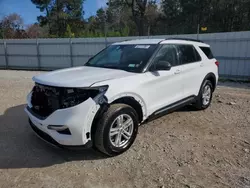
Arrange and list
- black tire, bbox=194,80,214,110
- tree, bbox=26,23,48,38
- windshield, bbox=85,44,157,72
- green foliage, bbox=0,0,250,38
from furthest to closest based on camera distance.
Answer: tree, bbox=26,23,48,38 < green foliage, bbox=0,0,250,38 < black tire, bbox=194,80,214,110 < windshield, bbox=85,44,157,72

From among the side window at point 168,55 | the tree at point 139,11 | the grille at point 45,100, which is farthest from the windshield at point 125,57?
the tree at point 139,11

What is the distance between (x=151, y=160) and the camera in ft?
11.0

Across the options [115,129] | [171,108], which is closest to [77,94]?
[115,129]

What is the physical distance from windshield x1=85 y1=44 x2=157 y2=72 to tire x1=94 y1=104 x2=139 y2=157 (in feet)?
2.60

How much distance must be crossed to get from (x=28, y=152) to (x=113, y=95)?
64.4 inches

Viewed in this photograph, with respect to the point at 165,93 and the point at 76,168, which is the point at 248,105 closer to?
the point at 165,93

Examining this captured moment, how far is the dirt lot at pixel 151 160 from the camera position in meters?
2.90

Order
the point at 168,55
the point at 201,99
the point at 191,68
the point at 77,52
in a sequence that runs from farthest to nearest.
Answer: the point at 77,52 < the point at 201,99 < the point at 191,68 < the point at 168,55

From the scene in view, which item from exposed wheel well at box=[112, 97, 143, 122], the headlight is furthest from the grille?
exposed wheel well at box=[112, 97, 143, 122]

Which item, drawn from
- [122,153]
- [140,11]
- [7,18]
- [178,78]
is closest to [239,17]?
[140,11]

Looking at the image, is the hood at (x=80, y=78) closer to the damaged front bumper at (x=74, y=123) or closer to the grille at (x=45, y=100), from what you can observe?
the grille at (x=45, y=100)

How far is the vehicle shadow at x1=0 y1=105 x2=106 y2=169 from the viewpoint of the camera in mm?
3344

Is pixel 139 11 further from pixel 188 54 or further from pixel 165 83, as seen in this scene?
pixel 165 83

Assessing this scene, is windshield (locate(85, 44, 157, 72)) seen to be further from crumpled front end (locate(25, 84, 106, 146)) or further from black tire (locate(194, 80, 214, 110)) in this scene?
black tire (locate(194, 80, 214, 110))
